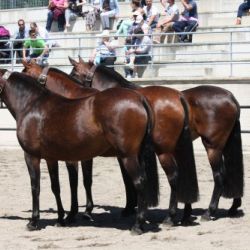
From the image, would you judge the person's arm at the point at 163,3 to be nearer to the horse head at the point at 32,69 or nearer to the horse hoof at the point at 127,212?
the horse head at the point at 32,69

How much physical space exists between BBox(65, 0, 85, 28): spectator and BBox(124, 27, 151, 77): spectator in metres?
4.58

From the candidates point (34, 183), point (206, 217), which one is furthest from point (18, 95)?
point (206, 217)

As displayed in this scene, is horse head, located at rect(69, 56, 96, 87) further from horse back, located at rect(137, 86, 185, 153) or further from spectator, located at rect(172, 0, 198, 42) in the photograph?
spectator, located at rect(172, 0, 198, 42)

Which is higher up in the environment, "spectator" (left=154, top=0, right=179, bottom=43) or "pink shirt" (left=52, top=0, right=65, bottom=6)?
"pink shirt" (left=52, top=0, right=65, bottom=6)

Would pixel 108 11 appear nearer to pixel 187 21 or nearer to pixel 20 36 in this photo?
pixel 20 36

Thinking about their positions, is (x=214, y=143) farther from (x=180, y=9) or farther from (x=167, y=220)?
(x=180, y=9)

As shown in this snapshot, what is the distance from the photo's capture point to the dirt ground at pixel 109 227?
27.7 ft

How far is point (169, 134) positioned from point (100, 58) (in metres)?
9.82

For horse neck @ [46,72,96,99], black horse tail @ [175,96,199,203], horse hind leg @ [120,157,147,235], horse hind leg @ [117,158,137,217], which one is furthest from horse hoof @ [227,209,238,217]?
horse neck @ [46,72,96,99]

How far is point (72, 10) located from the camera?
23.9 meters

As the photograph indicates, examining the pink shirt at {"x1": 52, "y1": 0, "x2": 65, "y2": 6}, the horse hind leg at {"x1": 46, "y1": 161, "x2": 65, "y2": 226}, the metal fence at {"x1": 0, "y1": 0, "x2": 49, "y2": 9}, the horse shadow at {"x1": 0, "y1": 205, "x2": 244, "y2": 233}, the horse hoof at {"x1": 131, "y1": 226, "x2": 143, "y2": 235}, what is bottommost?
the horse shadow at {"x1": 0, "y1": 205, "x2": 244, "y2": 233}

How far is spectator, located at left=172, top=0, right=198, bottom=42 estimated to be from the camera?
1980cm

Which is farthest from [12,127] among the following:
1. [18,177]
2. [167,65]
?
[18,177]

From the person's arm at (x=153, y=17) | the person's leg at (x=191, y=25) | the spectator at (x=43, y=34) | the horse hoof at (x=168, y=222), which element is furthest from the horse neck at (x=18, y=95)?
the spectator at (x=43, y=34)
